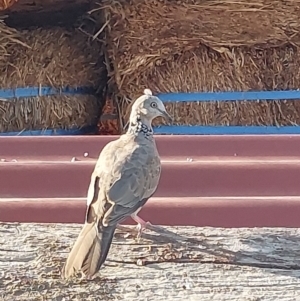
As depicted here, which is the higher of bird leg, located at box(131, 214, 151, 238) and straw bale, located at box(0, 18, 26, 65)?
bird leg, located at box(131, 214, 151, 238)

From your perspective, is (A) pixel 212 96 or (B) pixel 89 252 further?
(A) pixel 212 96

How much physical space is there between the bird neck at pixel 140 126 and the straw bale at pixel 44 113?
5.54ft

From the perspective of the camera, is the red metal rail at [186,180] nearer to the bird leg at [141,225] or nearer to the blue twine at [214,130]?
the bird leg at [141,225]

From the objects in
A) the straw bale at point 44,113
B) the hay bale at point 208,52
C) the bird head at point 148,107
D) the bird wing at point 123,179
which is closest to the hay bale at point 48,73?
the straw bale at point 44,113

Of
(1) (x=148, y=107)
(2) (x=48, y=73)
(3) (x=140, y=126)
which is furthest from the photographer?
(2) (x=48, y=73)

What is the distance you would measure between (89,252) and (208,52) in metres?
2.34

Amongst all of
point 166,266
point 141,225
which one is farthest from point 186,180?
point 166,266

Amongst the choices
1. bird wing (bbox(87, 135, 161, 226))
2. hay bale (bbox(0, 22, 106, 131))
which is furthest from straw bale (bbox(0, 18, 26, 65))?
bird wing (bbox(87, 135, 161, 226))

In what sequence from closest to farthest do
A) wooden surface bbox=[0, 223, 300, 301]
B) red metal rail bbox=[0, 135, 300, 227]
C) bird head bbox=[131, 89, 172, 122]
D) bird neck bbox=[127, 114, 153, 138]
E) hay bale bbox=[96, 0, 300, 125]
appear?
wooden surface bbox=[0, 223, 300, 301] → red metal rail bbox=[0, 135, 300, 227] → bird neck bbox=[127, 114, 153, 138] → bird head bbox=[131, 89, 172, 122] → hay bale bbox=[96, 0, 300, 125]

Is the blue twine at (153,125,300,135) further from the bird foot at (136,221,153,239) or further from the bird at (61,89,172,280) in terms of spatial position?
the bird foot at (136,221,153,239)

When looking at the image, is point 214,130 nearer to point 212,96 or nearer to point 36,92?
point 212,96

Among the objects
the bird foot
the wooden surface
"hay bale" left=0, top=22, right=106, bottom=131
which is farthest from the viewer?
"hay bale" left=0, top=22, right=106, bottom=131

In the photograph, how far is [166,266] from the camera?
126 centimetres

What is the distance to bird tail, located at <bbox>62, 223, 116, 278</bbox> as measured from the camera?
1.23 metres
